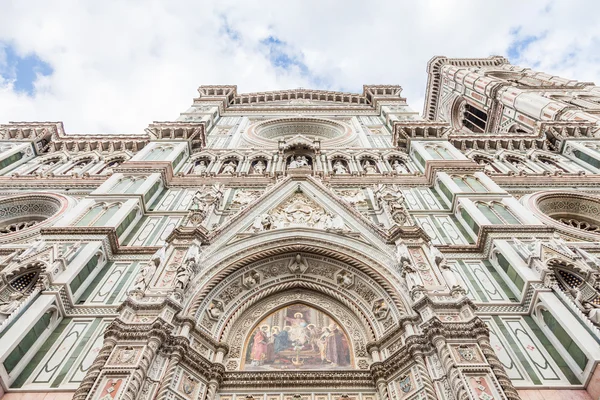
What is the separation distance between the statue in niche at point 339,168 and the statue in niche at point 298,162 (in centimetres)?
105

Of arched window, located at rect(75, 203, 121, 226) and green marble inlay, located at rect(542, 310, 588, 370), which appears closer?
green marble inlay, located at rect(542, 310, 588, 370)

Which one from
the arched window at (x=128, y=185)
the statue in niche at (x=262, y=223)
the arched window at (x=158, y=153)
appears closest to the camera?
the statue in niche at (x=262, y=223)

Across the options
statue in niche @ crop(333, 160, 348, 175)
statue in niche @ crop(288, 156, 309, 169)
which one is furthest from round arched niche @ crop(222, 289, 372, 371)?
statue in niche @ crop(333, 160, 348, 175)

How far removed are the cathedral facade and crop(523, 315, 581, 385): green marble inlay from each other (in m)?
0.03

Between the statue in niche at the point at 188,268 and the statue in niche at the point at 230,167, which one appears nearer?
the statue in niche at the point at 188,268

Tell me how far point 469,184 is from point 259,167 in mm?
7013

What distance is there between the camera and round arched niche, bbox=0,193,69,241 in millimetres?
11625

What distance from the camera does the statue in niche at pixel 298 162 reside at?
14.1 m

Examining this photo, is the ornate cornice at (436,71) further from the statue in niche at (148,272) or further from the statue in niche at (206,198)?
the statue in niche at (148,272)

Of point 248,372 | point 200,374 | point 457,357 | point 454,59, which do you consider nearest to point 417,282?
point 457,357

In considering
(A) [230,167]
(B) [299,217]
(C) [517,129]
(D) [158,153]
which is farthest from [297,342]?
(C) [517,129]

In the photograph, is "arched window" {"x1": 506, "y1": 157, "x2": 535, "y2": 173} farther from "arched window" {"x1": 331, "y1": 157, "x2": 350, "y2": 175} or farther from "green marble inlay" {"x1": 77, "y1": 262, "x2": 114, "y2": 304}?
"green marble inlay" {"x1": 77, "y1": 262, "x2": 114, "y2": 304}

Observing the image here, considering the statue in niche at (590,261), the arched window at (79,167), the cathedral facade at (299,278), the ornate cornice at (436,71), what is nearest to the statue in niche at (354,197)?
the cathedral facade at (299,278)

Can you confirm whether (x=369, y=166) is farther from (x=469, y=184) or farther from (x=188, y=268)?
(x=188, y=268)
